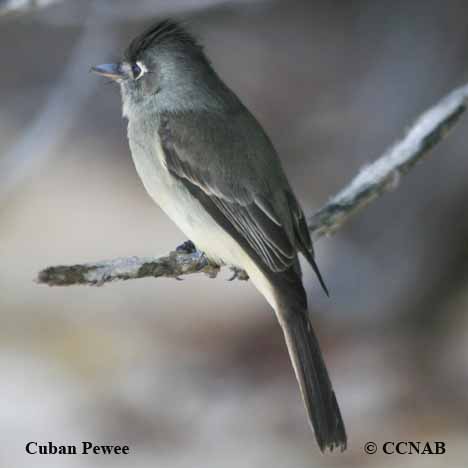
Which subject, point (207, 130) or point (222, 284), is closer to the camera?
point (207, 130)

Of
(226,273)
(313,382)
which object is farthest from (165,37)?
(226,273)

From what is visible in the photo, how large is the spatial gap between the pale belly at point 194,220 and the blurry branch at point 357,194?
0.26ft

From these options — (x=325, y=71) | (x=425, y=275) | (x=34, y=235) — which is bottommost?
(x=425, y=275)

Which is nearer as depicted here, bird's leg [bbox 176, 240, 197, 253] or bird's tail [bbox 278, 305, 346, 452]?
bird's tail [bbox 278, 305, 346, 452]

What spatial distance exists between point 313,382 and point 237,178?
2.36 feet

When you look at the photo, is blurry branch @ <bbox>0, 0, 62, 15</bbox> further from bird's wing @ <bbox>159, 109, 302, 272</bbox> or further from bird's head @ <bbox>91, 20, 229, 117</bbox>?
bird's wing @ <bbox>159, 109, 302, 272</bbox>

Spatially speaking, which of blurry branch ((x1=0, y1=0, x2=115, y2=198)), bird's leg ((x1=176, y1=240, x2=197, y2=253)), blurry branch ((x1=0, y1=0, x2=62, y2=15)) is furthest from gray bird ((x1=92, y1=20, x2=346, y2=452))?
blurry branch ((x1=0, y1=0, x2=115, y2=198))

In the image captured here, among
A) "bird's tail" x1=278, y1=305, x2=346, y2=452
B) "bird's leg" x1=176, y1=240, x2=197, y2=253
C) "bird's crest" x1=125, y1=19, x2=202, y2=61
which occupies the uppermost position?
"bird's crest" x1=125, y1=19, x2=202, y2=61

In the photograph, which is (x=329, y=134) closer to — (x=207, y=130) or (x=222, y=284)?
(x=222, y=284)

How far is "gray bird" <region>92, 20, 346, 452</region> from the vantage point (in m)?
2.90

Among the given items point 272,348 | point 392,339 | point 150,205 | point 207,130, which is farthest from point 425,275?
point 207,130

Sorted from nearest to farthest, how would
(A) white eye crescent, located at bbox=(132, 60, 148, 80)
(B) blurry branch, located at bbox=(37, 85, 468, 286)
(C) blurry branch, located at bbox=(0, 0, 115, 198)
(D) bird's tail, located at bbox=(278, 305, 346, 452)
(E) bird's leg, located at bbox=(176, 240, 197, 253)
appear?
(B) blurry branch, located at bbox=(37, 85, 468, 286) < (D) bird's tail, located at bbox=(278, 305, 346, 452) < (E) bird's leg, located at bbox=(176, 240, 197, 253) < (A) white eye crescent, located at bbox=(132, 60, 148, 80) < (C) blurry branch, located at bbox=(0, 0, 115, 198)

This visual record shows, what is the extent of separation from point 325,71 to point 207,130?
2.89m

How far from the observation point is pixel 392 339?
177 inches
